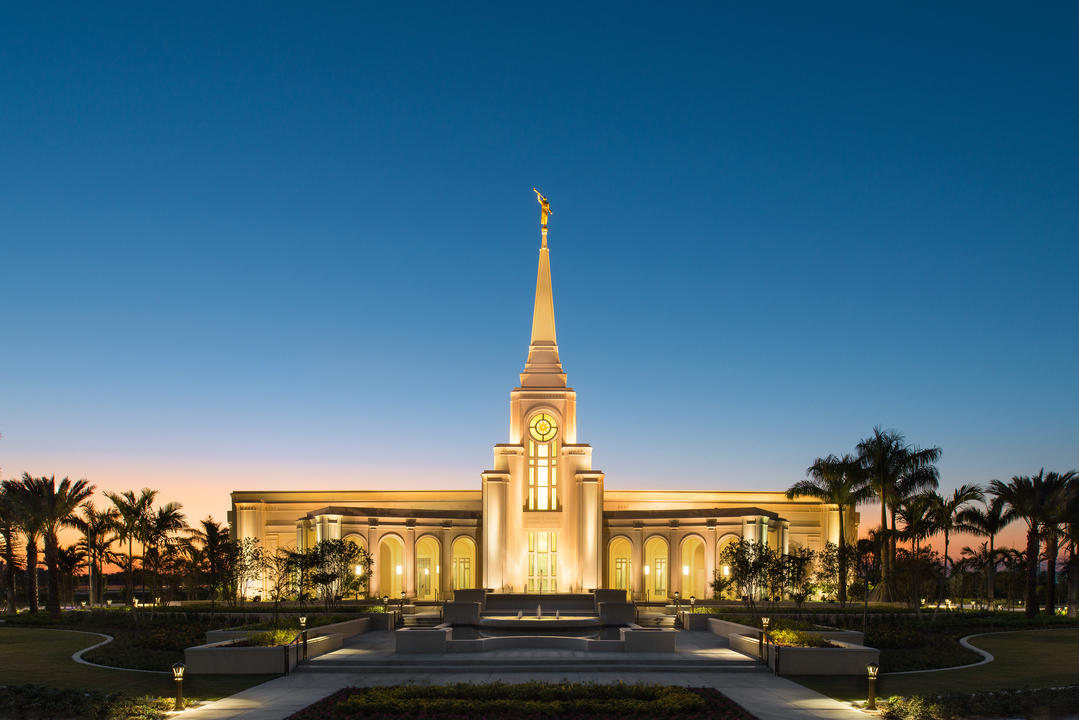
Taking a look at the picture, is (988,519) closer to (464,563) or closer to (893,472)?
(893,472)

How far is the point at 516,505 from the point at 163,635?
73.4ft

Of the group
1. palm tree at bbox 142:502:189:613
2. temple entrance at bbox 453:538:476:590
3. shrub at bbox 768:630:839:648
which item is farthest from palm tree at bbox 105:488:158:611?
shrub at bbox 768:630:839:648

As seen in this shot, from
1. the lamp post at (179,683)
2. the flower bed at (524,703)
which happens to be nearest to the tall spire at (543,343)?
the flower bed at (524,703)

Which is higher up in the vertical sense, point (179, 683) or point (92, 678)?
point (179, 683)

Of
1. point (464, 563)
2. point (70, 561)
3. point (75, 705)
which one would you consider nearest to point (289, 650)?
point (75, 705)

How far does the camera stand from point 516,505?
4797 centimetres

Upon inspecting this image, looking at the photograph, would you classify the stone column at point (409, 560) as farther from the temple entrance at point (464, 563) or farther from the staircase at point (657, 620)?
the staircase at point (657, 620)

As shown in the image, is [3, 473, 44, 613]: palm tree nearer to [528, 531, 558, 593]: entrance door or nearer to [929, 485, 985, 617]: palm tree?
[528, 531, 558, 593]: entrance door

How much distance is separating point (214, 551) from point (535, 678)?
2436 cm

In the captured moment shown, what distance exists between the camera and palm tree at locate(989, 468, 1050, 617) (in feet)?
135

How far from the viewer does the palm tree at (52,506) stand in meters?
42.2

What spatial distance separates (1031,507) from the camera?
41344 millimetres

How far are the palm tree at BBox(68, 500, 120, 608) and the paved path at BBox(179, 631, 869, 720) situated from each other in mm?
25471

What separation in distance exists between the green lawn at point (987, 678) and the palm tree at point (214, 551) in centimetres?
2545
